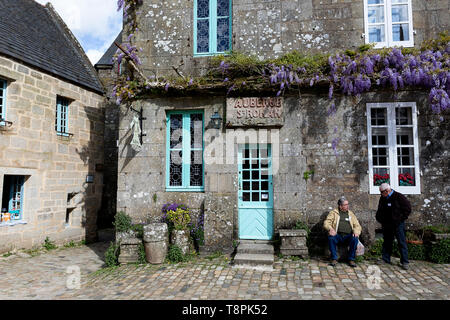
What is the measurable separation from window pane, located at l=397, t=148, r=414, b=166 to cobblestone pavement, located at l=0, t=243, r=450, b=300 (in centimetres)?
198

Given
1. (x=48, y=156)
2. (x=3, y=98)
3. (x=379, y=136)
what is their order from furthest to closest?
(x=48, y=156) < (x=3, y=98) < (x=379, y=136)

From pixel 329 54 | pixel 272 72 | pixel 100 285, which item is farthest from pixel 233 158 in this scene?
pixel 100 285

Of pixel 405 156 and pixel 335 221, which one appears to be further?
pixel 405 156

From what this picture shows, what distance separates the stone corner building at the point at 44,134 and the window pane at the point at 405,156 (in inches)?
331

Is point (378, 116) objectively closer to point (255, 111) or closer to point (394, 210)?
point (394, 210)

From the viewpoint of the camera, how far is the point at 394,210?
5016 millimetres

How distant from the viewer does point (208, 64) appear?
6559 millimetres

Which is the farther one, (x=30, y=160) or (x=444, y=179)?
(x=30, y=160)

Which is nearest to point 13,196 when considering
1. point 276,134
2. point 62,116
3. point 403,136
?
point 62,116

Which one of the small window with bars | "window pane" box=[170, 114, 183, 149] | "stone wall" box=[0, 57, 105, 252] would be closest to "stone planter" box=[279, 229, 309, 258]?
"window pane" box=[170, 114, 183, 149]

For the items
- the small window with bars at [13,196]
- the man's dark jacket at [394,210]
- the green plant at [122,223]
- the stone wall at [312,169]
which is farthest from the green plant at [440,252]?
the small window with bars at [13,196]

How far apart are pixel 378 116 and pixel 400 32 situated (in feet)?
6.15
